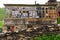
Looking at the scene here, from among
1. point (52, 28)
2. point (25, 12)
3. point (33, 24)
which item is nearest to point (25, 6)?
point (25, 12)

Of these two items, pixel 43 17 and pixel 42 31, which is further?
pixel 43 17

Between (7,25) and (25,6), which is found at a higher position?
(25,6)

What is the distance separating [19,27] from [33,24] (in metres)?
1.97

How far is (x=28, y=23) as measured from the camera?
28.7 m

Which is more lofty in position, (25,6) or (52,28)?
(25,6)

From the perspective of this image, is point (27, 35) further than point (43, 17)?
No

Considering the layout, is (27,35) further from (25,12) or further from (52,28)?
(25,12)

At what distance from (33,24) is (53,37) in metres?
5.49

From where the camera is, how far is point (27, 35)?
24.3 meters

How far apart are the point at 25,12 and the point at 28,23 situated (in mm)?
1685

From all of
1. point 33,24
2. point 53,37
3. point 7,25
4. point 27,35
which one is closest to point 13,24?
point 7,25

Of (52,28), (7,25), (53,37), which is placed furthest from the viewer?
(7,25)

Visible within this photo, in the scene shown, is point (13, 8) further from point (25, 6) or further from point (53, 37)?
point (53, 37)

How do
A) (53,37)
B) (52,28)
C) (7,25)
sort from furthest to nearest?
1. (7,25)
2. (52,28)
3. (53,37)
